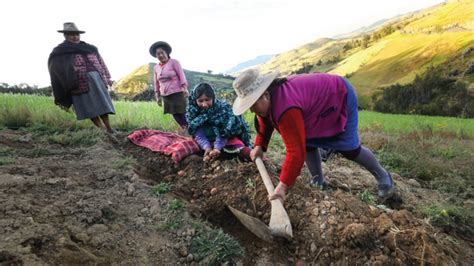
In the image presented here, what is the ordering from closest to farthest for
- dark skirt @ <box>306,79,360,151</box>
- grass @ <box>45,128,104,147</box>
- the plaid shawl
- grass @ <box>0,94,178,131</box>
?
dark skirt @ <box>306,79,360,151</box> < the plaid shawl < grass @ <box>45,128,104,147</box> < grass @ <box>0,94,178,131</box>

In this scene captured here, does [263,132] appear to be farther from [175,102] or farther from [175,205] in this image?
[175,102]

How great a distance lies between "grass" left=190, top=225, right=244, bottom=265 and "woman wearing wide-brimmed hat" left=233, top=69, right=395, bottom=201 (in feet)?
1.35

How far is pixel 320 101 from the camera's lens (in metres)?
2.40

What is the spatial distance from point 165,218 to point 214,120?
5.37 ft

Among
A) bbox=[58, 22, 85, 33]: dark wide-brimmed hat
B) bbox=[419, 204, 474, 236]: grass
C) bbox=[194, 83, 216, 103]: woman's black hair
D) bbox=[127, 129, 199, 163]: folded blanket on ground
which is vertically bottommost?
bbox=[419, 204, 474, 236]: grass

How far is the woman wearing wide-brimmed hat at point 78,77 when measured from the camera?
14.3 ft

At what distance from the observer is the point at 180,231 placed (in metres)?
2.14

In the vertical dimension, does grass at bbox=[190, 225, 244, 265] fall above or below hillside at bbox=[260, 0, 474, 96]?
above

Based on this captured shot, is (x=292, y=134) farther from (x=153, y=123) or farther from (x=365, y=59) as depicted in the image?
(x=365, y=59)

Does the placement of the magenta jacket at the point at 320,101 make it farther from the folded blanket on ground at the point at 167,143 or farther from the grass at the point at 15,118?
the grass at the point at 15,118

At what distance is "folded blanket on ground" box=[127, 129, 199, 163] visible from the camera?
3.56 m

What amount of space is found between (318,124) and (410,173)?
8.22 ft

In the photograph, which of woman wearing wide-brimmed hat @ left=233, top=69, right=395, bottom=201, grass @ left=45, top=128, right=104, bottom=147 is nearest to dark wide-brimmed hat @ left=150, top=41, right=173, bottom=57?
grass @ left=45, top=128, right=104, bottom=147

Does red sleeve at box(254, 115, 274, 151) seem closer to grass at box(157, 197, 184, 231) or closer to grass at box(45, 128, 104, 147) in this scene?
grass at box(157, 197, 184, 231)
